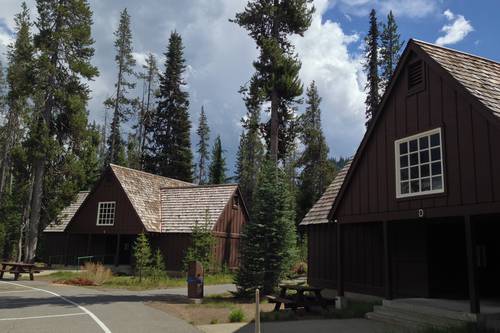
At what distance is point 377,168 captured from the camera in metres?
13.8

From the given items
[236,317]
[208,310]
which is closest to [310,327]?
[236,317]

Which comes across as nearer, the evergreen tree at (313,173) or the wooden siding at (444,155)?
the wooden siding at (444,155)

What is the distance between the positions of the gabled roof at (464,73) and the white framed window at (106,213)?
20.2 m

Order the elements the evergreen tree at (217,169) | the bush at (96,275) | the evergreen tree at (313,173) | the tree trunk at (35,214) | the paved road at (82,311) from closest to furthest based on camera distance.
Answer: the paved road at (82,311), the bush at (96,275), the tree trunk at (35,214), the evergreen tree at (313,173), the evergreen tree at (217,169)

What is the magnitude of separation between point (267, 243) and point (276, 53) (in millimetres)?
11291

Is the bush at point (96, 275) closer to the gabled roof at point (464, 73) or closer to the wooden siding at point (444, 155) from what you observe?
the wooden siding at point (444, 155)

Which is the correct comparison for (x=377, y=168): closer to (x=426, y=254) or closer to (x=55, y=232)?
(x=426, y=254)

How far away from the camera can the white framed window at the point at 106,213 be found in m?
30.6

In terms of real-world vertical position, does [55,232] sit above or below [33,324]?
above

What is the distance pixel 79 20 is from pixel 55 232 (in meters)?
15.9

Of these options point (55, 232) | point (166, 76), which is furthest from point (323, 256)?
point (166, 76)

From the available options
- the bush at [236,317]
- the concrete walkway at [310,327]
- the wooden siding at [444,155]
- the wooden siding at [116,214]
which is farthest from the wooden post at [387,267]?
the wooden siding at [116,214]

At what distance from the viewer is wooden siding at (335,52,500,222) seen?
10430 mm

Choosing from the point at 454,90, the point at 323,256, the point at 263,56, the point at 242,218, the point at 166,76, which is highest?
the point at 166,76
